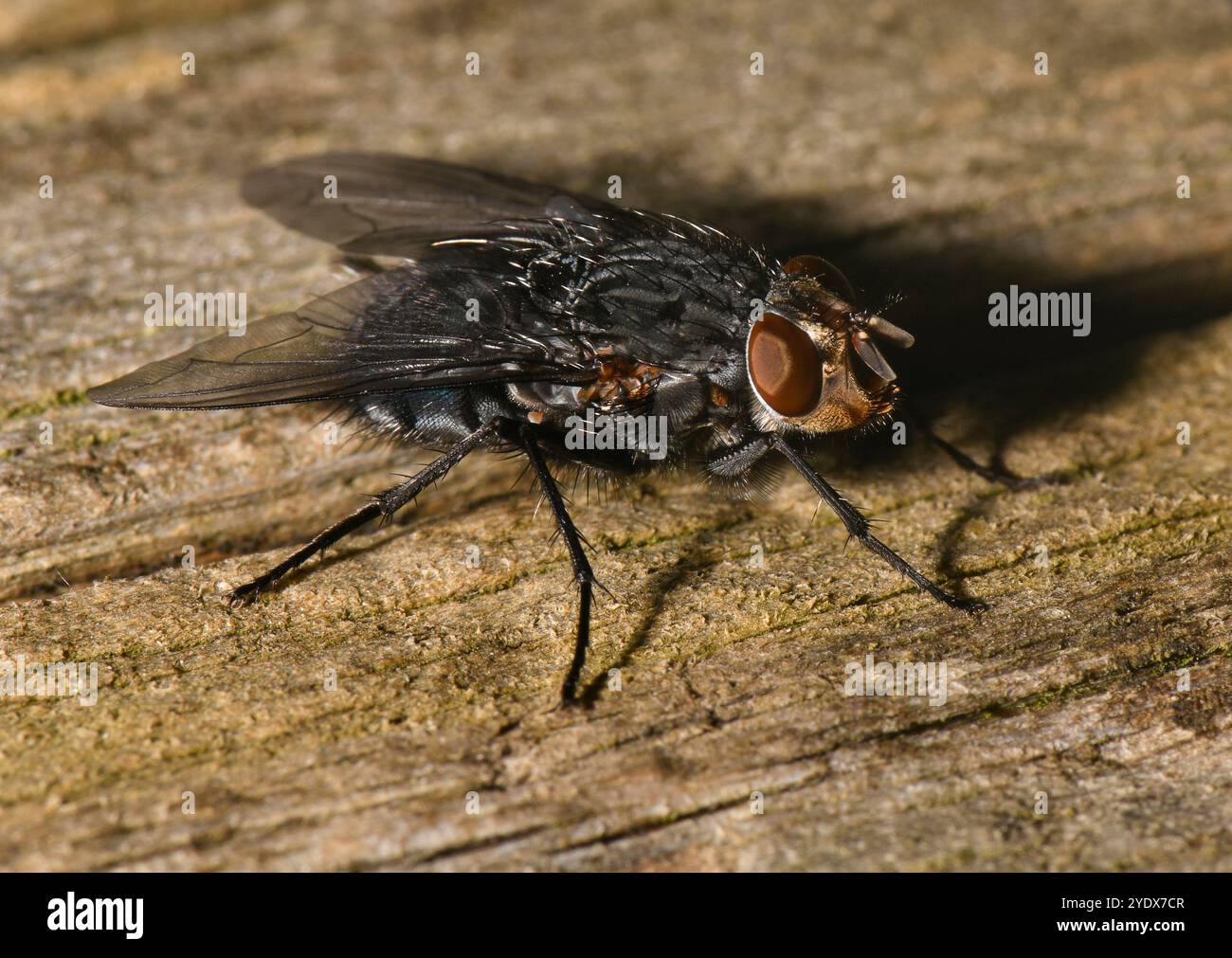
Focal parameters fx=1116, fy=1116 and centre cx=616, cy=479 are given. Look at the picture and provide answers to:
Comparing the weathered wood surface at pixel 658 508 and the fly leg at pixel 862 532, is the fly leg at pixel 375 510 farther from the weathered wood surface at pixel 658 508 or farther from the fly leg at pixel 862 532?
the fly leg at pixel 862 532

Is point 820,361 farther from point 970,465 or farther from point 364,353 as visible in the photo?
point 364,353

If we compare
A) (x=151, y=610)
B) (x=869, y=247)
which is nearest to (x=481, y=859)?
(x=151, y=610)

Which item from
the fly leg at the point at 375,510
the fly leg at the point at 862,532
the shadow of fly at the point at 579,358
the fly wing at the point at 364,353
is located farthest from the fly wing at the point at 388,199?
the fly leg at the point at 862,532

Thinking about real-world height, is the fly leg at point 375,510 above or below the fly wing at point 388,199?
below

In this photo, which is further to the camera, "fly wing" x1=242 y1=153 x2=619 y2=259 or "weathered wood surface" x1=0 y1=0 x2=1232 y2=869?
"fly wing" x1=242 y1=153 x2=619 y2=259

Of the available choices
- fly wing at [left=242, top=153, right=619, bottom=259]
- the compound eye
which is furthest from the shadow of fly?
fly wing at [left=242, top=153, right=619, bottom=259]

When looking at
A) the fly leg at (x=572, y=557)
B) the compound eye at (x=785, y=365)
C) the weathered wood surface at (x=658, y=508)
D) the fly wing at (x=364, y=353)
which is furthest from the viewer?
the compound eye at (x=785, y=365)

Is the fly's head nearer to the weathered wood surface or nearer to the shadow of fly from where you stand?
the shadow of fly

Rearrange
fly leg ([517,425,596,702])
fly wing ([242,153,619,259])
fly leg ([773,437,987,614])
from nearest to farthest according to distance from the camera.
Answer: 1. fly leg ([517,425,596,702])
2. fly leg ([773,437,987,614])
3. fly wing ([242,153,619,259])

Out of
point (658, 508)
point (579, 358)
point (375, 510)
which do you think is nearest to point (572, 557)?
point (658, 508)

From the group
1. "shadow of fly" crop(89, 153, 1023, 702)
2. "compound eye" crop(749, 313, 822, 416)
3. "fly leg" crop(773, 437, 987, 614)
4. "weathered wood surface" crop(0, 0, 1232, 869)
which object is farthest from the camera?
"compound eye" crop(749, 313, 822, 416)
